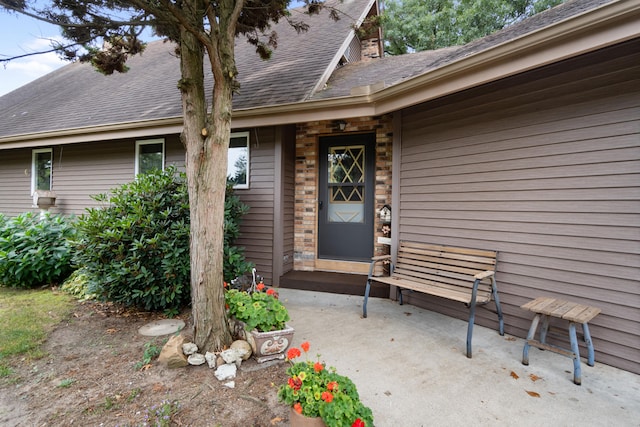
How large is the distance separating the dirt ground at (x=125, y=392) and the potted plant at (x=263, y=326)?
11cm

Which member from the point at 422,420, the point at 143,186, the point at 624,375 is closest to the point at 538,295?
the point at 624,375

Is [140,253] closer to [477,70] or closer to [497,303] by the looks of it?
[497,303]

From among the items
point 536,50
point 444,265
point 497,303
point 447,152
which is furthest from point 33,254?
point 536,50

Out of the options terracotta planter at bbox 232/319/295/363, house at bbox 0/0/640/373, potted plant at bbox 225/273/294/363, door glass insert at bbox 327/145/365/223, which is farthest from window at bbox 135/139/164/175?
terracotta planter at bbox 232/319/295/363

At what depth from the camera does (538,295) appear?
2.82 m

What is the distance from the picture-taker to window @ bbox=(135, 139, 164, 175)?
18.8 feet

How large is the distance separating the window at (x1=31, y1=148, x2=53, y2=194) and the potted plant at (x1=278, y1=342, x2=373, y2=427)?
8.15 m

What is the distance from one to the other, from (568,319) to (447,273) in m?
1.15

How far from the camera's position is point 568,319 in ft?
7.20

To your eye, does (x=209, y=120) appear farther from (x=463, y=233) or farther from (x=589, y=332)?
(x=589, y=332)

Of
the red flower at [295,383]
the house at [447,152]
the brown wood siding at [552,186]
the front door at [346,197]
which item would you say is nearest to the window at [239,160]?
the house at [447,152]

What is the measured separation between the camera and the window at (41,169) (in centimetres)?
710

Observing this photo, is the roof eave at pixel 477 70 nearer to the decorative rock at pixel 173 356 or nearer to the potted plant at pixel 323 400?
the potted plant at pixel 323 400

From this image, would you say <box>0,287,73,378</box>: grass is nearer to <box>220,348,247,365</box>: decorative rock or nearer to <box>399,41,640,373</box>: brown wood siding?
→ <box>220,348,247,365</box>: decorative rock
